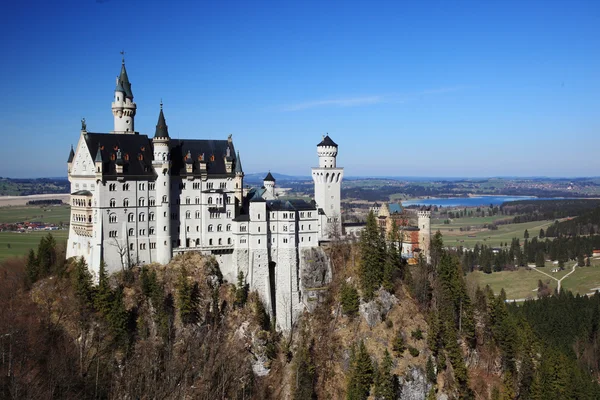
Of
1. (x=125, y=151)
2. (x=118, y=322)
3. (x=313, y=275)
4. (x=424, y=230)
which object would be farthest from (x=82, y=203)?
(x=424, y=230)

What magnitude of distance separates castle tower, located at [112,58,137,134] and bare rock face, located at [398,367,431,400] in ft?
163

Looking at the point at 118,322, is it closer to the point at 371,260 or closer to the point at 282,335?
the point at 282,335

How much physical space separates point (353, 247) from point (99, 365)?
38.0 meters

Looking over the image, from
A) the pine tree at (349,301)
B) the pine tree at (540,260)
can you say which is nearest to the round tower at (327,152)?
the pine tree at (349,301)

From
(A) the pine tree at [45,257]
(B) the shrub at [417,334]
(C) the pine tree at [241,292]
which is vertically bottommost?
(B) the shrub at [417,334]

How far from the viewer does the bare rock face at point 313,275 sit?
8412 centimetres

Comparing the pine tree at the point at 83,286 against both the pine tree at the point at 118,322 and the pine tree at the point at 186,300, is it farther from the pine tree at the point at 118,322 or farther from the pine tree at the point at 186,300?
the pine tree at the point at 186,300

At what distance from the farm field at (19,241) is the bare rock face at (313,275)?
191 ft

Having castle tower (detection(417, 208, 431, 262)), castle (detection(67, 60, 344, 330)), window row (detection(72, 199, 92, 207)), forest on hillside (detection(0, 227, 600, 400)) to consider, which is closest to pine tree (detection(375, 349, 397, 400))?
forest on hillside (detection(0, 227, 600, 400))

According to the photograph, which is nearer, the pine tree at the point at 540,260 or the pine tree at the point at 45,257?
the pine tree at the point at 45,257

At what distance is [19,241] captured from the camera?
14762 cm

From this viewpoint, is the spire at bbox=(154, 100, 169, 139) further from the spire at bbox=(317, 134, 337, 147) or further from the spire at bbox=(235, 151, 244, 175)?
the spire at bbox=(317, 134, 337, 147)

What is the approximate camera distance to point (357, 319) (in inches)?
3135

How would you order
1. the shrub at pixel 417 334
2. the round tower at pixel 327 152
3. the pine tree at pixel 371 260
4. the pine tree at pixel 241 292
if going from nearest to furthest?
the shrub at pixel 417 334 → the pine tree at pixel 241 292 → the pine tree at pixel 371 260 → the round tower at pixel 327 152
